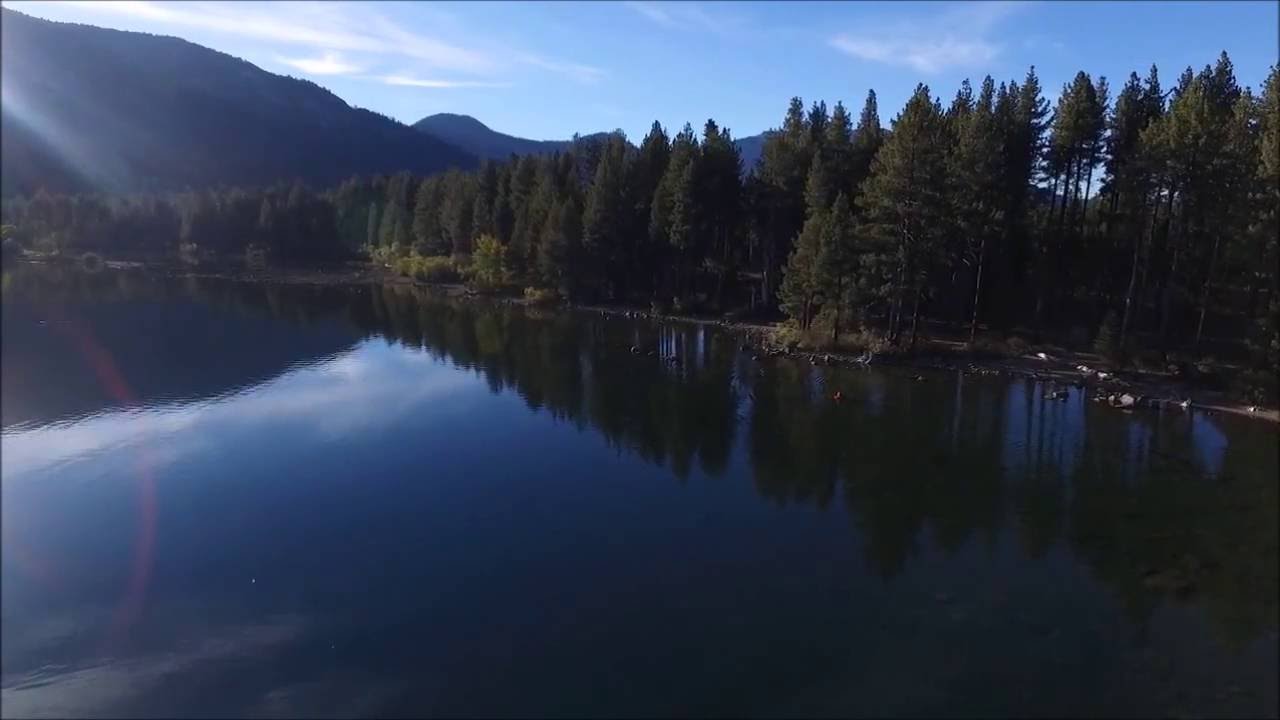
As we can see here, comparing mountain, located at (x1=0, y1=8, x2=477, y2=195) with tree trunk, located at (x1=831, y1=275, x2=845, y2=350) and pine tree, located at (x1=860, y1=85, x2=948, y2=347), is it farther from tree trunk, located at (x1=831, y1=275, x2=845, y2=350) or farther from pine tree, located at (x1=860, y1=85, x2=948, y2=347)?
pine tree, located at (x1=860, y1=85, x2=948, y2=347)

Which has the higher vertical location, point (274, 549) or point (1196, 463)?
point (1196, 463)

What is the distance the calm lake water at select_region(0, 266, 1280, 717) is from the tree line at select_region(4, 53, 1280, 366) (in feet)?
25.7

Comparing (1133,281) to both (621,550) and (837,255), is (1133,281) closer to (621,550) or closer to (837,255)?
(837,255)

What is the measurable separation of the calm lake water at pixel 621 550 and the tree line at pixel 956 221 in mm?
7838

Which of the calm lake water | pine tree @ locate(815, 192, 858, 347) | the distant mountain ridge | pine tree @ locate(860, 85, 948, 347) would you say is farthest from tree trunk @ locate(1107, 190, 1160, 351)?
the distant mountain ridge

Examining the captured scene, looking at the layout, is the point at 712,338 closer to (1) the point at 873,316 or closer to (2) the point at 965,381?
(1) the point at 873,316

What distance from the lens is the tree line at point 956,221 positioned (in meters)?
37.1

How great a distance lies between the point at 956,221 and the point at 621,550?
97.5 feet

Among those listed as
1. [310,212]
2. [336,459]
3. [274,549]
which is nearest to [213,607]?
[274,549]

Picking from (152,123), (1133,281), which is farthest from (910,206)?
(152,123)

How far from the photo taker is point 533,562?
1984 centimetres

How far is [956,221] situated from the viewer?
42656mm

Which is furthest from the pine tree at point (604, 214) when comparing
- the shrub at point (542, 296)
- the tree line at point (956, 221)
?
the shrub at point (542, 296)

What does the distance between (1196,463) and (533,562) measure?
21256 millimetres
